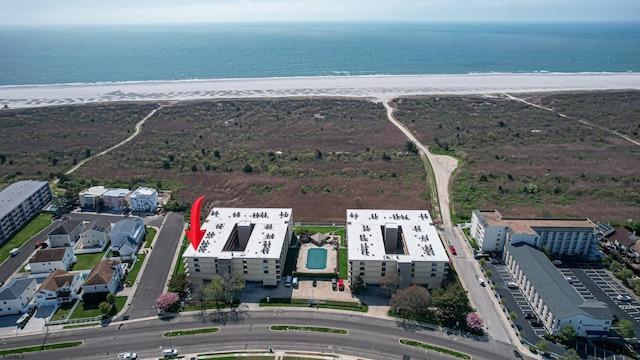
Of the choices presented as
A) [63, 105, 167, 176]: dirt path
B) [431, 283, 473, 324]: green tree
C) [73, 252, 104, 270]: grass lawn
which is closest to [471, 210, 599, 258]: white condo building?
[431, 283, 473, 324]: green tree

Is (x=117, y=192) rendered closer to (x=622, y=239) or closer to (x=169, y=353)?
(x=169, y=353)

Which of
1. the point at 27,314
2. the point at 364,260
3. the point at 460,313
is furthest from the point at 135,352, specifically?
the point at 460,313

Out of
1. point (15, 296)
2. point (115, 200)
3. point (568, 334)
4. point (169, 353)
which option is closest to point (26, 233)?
point (115, 200)

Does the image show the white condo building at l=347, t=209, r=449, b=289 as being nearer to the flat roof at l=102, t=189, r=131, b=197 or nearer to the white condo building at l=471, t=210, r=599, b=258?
the white condo building at l=471, t=210, r=599, b=258

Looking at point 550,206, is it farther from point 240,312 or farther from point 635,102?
point 635,102

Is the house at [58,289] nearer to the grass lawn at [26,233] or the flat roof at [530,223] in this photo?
the grass lawn at [26,233]

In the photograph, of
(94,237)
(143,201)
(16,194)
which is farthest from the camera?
(143,201)
